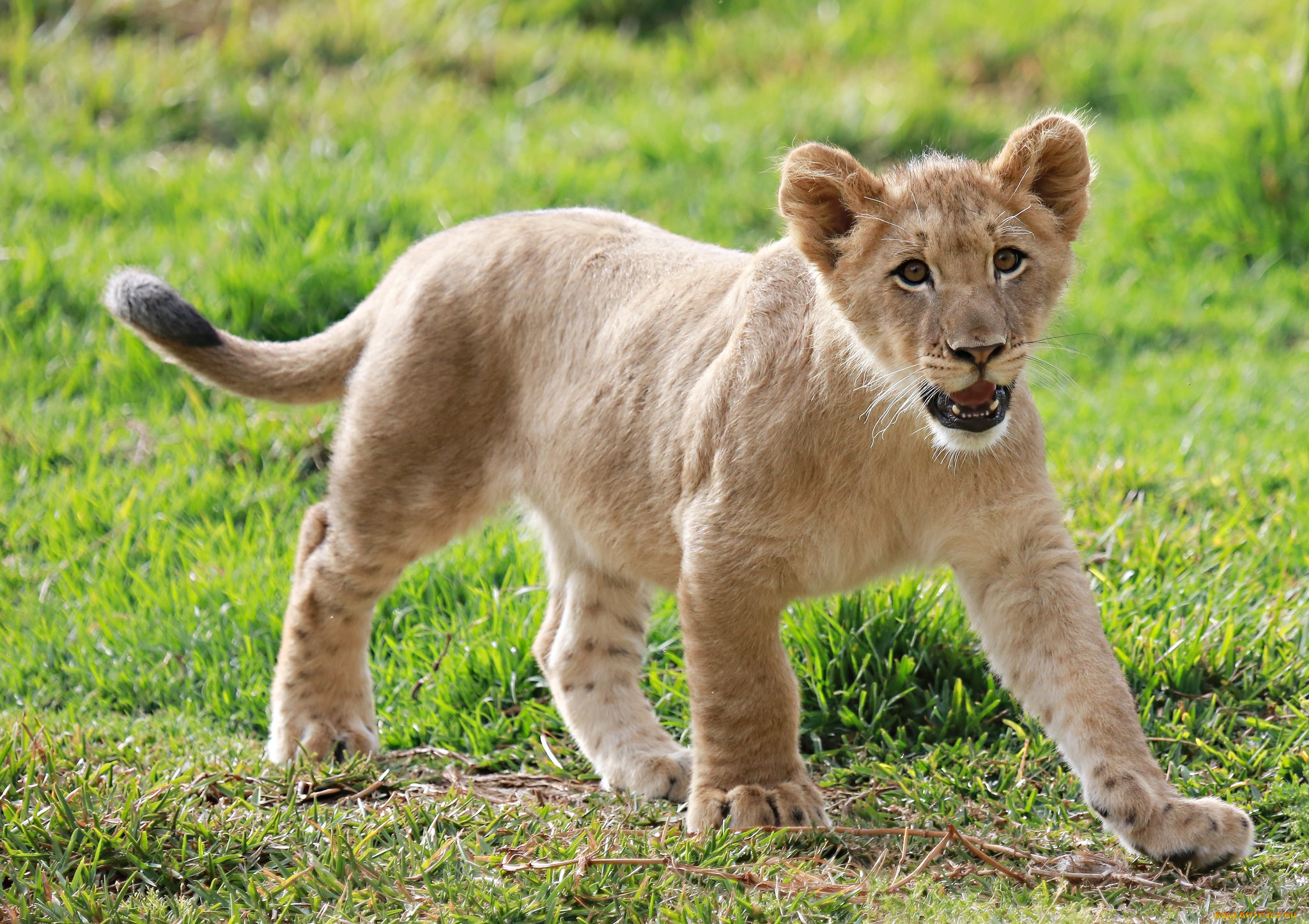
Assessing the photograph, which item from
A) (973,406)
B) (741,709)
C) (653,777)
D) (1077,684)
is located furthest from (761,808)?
(973,406)

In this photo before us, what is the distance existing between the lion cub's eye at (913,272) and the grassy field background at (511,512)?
15.6 inches

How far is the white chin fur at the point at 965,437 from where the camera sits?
3.18 metres

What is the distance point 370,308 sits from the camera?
4.54 m

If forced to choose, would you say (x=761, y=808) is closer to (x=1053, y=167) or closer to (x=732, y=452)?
(x=732, y=452)

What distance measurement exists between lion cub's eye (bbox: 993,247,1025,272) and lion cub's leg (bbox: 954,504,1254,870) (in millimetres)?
554

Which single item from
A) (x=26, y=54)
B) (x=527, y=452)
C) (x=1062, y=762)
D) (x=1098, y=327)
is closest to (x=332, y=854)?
(x=527, y=452)

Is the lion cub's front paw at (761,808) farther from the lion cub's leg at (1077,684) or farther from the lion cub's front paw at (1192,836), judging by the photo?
the lion cub's front paw at (1192,836)

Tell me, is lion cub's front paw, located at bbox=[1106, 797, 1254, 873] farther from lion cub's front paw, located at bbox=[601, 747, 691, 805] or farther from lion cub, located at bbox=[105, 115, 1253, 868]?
lion cub's front paw, located at bbox=[601, 747, 691, 805]

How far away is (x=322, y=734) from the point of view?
13.8ft

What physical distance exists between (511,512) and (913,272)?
168 cm

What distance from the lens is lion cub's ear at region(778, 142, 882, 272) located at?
11.0ft

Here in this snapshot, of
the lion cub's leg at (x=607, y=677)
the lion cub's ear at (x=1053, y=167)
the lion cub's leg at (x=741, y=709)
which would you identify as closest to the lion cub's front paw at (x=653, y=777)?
the lion cub's leg at (x=607, y=677)

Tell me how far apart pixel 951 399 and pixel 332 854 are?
1624 mm

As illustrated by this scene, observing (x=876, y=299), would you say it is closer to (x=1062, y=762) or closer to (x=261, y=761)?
(x=1062, y=762)
